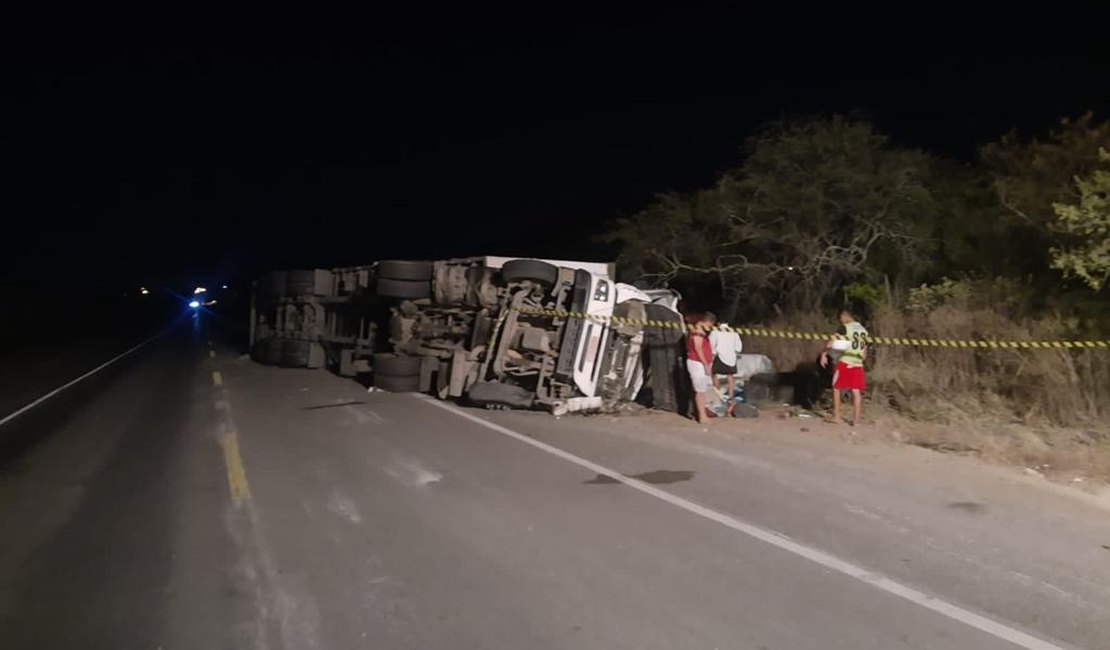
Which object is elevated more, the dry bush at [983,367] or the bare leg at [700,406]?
the dry bush at [983,367]

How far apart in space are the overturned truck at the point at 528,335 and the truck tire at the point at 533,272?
0.02 m

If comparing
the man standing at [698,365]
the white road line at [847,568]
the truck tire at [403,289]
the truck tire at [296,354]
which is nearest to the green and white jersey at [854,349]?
the man standing at [698,365]

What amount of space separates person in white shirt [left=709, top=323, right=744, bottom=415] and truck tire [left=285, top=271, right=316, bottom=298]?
41.0 feet

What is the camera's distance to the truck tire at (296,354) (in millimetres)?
20391

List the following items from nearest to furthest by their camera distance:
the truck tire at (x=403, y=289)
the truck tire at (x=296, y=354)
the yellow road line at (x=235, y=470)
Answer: the yellow road line at (x=235, y=470), the truck tire at (x=403, y=289), the truck tire at (x=296, y=354)

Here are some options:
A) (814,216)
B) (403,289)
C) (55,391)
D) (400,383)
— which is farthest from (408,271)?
(814,216)

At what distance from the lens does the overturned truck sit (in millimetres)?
12641

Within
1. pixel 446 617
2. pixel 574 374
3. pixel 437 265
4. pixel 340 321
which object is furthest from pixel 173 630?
pixel 340 321

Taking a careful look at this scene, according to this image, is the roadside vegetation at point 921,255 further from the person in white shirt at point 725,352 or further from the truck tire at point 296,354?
the truck tire at point 296,354

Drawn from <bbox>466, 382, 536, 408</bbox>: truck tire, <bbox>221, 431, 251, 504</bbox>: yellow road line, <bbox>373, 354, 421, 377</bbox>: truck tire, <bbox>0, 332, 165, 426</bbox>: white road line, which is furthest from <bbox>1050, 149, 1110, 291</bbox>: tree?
<bbox>0, 332, 165, 426</bbox>: white road line

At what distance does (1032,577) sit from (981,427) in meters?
5.49

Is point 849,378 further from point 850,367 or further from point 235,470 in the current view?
point 235,470

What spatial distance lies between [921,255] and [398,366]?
34.3 feet

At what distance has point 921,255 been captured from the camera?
16156mm
